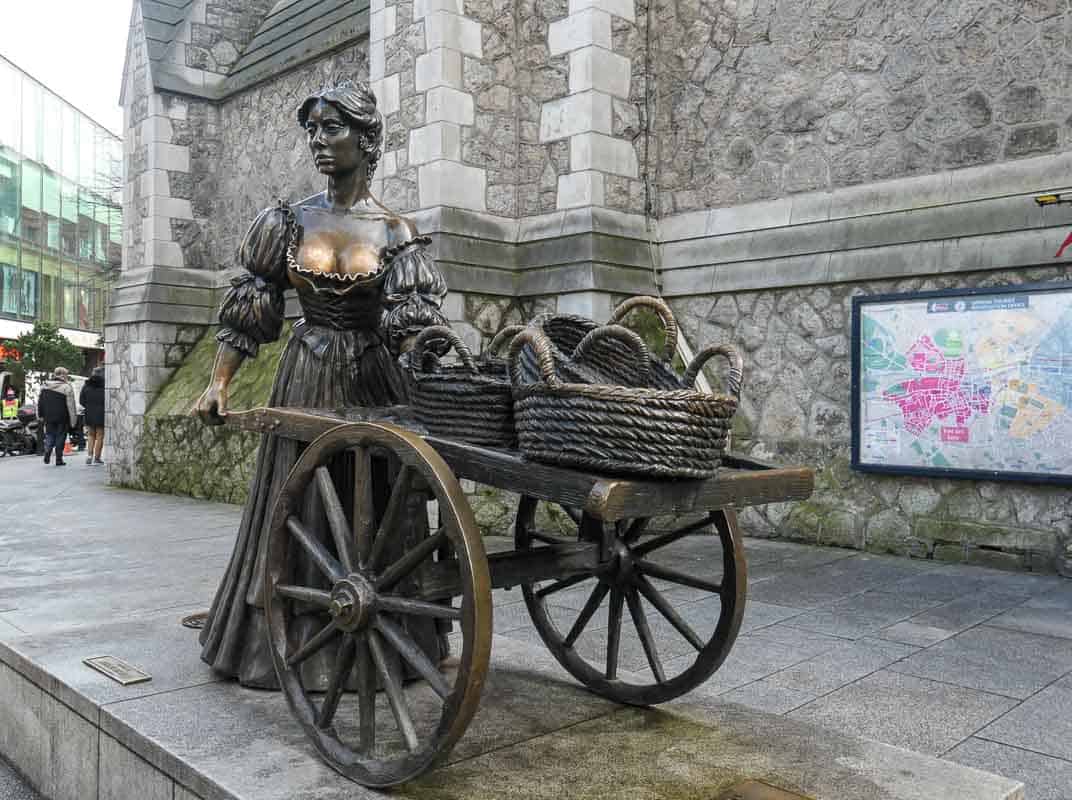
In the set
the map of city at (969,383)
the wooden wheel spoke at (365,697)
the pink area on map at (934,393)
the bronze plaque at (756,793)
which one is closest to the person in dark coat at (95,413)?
the map of city at (969,383)

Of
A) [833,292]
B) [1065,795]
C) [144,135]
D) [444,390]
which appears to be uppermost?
[144,135]

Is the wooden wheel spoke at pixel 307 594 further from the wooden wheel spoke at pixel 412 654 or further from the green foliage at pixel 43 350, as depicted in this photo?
the green foliage at pixel 43 350

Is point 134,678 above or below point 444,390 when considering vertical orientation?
below

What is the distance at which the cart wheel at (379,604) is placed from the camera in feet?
7.26

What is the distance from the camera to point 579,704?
3.13 m

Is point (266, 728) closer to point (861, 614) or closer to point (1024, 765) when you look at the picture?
point (1024, 765)

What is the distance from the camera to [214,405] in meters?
3.29

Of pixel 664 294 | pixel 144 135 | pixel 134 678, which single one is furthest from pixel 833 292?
pixel 144 135

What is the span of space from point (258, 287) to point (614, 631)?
165cm

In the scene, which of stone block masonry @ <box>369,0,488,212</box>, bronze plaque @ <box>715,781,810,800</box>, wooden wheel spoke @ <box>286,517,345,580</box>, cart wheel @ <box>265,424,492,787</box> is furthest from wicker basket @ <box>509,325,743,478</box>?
stone block masonry @ <box>369,0,488,212</box>

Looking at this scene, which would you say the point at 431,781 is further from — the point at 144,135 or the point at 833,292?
the point at 144,135

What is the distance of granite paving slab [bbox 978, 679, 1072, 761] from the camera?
10.6 ft

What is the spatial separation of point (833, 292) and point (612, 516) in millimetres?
5533

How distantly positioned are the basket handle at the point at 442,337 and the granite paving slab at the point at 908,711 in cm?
175
